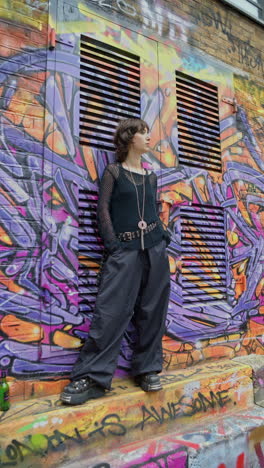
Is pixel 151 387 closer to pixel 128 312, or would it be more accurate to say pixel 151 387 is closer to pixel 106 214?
pixel 128 312

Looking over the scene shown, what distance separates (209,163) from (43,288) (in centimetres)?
245

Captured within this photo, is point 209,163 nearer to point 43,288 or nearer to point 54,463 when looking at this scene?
point 43,288

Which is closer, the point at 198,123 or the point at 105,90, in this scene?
the point at 105,90

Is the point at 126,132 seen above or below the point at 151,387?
above

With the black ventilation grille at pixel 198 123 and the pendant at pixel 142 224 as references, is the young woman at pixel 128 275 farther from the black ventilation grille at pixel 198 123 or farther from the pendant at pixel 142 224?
the black ventilation grille at pixel 198 123

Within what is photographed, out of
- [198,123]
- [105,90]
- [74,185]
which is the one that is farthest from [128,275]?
[198,123]

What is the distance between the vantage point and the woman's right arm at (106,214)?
2775mm

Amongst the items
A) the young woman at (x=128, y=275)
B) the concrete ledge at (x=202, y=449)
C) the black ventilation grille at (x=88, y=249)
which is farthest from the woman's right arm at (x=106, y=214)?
the concrete ledge at (x=202, y=449)

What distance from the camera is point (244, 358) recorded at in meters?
3.87

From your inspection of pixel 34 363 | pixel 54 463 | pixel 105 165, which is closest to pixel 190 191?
Result: pixel 105 165

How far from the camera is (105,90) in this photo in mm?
3346

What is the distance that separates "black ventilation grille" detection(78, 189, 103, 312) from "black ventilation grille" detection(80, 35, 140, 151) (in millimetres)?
536

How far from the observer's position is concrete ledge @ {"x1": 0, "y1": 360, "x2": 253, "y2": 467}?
217cm

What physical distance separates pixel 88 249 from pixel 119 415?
1.29 m
